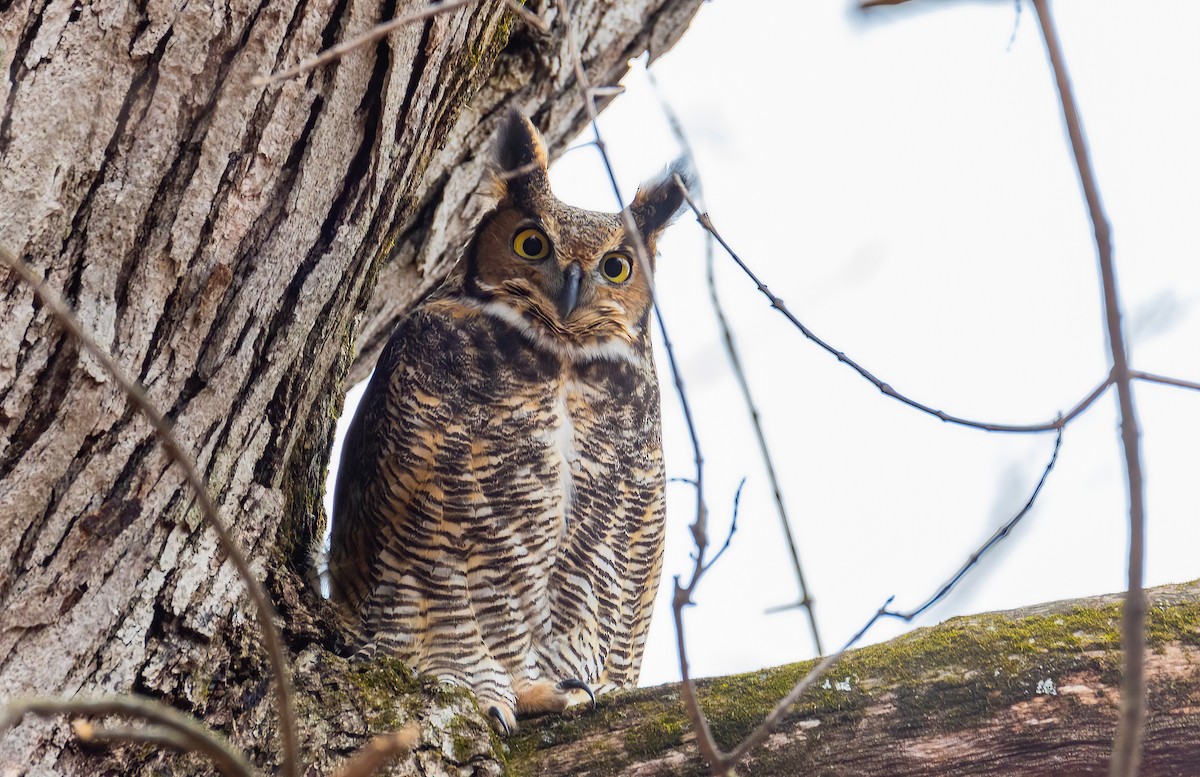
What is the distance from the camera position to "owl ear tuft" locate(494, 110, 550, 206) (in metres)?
2.98

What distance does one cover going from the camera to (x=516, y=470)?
8.52 ft

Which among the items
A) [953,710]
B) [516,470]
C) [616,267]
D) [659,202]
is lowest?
[953,710]

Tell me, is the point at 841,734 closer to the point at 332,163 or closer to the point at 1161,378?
the point at 1161,378

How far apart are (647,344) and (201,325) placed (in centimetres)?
165

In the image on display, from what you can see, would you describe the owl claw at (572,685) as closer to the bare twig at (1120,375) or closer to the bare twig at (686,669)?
the bare twig at (686,669)

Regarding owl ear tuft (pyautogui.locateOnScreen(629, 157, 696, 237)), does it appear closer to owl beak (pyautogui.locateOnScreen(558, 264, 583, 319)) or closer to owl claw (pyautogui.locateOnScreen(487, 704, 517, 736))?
owl beak (pyautogui.locateOnScreen(558, 264, 583, 319))

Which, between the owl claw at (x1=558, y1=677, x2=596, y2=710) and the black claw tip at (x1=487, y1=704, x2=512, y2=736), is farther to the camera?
the owl claw at (x1=558, y1=677, x2=596, y2=710)

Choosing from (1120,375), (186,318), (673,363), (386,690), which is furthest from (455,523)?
(1120,375)

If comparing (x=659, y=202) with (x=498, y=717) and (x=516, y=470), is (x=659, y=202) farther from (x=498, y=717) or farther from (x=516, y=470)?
(x=498, y=717)

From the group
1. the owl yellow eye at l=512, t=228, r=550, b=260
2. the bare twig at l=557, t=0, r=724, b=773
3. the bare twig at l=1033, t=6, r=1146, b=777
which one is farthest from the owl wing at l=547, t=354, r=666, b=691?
the bare twig at l=1033, t=6, r=1146, b=777

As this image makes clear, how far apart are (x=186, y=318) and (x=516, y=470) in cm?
101

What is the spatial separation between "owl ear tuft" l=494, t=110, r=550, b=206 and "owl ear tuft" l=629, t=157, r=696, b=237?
0.41 m

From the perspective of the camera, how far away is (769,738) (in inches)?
70.8

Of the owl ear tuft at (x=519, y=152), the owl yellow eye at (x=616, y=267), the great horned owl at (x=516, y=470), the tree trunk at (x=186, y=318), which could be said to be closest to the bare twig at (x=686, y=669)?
the tree trunk at (x=186, y=318)
